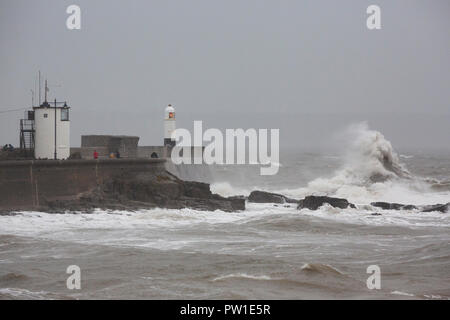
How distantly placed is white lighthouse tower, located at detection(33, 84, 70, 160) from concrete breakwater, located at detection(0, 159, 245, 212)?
3.78 feet

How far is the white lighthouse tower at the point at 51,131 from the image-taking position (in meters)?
18.6

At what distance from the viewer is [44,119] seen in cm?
1861

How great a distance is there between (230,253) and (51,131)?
25.6ft

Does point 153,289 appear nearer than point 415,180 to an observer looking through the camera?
Yes

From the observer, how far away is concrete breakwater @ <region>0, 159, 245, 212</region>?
16781 millimetres

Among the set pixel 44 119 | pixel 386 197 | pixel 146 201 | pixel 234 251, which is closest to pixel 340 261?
pixel 234 251

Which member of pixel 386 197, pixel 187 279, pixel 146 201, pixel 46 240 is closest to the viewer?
pixel 187 279

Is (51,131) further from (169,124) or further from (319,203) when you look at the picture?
(319,203)

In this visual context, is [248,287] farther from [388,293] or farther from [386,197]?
[386,197]

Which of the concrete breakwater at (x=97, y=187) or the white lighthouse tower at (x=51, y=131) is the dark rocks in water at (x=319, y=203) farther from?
the white lighthouse tower at (x=51, y=131)

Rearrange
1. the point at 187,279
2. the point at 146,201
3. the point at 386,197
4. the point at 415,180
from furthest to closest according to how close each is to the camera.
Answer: the point at 415,180, the point at 386,197, the point at 146,201, the point at 187,279

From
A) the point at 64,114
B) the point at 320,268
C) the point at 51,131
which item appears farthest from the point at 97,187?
the point at 320,268

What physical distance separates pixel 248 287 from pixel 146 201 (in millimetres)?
8590

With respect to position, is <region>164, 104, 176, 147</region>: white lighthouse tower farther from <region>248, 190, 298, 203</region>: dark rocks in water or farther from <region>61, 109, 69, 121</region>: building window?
<region>61, 109, 69, 121</region>: building window
